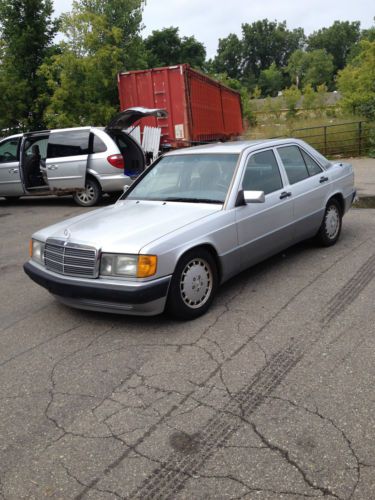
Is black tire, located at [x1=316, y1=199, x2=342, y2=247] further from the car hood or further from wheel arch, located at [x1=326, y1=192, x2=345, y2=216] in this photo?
the car hood

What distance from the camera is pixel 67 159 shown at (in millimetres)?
10852

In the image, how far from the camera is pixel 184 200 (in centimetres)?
505

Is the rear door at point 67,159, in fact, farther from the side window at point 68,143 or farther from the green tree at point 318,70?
the green tree at point 318,70

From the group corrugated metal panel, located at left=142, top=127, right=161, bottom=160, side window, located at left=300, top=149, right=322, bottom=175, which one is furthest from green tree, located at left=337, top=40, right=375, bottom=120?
side window, located at left=300, top=149, right=322, bottom=175

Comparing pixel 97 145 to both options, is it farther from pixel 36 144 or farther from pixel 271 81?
pixel 271 81

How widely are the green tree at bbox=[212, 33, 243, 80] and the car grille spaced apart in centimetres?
12491

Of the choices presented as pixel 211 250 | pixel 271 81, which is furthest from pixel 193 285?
pixel 271 81

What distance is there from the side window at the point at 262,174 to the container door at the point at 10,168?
25.3ft

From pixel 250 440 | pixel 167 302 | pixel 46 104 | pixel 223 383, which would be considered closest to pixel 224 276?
pixel 167 302

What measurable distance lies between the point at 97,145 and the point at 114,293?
Result: 287 inches

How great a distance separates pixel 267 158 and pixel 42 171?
7034 millimetres

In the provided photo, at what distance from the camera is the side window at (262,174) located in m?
5.16

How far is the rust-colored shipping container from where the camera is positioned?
42.6 ft

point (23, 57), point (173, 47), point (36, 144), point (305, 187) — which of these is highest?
point (173, 47)
